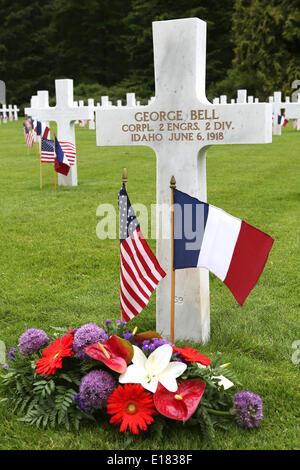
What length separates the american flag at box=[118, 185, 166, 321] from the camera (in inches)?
157

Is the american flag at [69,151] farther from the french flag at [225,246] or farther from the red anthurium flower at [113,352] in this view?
the red anthurium flower at [113,352]

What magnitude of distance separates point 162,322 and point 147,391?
130cm

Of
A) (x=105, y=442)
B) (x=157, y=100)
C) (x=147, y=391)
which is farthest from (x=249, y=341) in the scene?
(x=157, y=100)

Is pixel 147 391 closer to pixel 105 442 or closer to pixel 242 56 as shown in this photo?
pixel 105 442

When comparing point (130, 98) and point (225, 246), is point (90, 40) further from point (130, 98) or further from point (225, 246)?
point (225, 246)

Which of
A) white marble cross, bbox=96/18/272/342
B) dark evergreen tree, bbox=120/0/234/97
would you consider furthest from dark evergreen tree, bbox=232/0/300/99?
white marble cross, bbox=96/18/272/342

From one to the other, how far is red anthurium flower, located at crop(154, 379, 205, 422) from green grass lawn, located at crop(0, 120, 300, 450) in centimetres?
16

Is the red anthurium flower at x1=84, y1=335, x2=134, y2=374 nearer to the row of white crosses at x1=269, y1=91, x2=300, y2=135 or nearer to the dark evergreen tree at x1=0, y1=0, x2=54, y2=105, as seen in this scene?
the row of white crosses at x1=269, y1=91, x2=300, y2=135

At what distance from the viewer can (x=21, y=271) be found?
252 inches

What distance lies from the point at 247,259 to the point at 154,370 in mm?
966

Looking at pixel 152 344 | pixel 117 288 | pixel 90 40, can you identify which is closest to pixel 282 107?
pixel 117 288

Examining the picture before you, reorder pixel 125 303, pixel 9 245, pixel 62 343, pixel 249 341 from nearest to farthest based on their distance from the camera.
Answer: pixel 62 343 < pixel 125 303 < pixel 249 341 < pixel 9 245

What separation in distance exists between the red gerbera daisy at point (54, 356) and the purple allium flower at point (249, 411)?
3.51 ft

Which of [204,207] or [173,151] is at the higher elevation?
[173,151]
